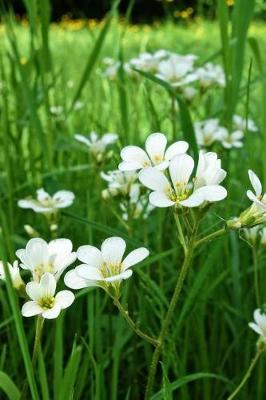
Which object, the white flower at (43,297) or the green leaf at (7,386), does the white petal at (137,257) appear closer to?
the white flower at (43,297)

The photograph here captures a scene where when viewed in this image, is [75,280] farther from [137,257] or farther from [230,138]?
[230,138]

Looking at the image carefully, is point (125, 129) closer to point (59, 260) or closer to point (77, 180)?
point (77, 180)

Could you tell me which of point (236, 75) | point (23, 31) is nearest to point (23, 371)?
point (236, 75)

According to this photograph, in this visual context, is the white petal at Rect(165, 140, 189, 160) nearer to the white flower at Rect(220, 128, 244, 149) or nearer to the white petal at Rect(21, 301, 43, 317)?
the white petal at Rect(21, 301, 43, 317)

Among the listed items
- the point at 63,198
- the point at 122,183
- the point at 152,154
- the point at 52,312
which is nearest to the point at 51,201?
the point at 63,198

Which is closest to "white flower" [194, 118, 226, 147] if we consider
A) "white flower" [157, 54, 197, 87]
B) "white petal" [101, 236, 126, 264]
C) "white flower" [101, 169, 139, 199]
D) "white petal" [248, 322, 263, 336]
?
"white flower" [157, 54, 197, 87]
